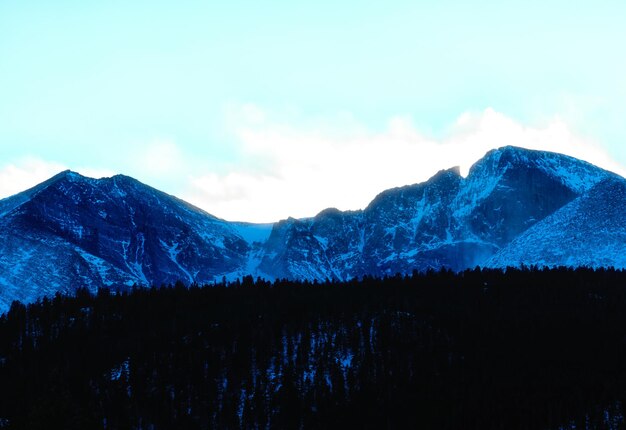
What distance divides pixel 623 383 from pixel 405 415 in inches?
1639

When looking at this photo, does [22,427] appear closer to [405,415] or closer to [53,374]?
[53,374]

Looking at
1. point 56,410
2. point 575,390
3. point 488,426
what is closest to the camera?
point 56,410

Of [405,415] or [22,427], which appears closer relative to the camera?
[22,427]

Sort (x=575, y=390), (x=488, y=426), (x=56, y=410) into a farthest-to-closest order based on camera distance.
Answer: (x=575, y=390), (x=488, y=426), (x=56, y=410)

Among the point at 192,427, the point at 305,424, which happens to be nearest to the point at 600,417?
the point at 305,424

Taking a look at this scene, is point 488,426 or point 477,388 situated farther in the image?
point 477,388

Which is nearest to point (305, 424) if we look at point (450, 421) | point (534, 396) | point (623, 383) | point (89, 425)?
point (450, 421)

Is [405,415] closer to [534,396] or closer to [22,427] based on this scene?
[534,396]

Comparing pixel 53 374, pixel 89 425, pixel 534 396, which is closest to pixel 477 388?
pixel 534 396

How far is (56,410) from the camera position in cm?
12169

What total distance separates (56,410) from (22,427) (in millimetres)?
6723

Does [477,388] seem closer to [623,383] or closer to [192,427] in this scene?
[623,383]

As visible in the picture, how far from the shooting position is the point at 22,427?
125m

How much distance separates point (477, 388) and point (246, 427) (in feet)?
145
